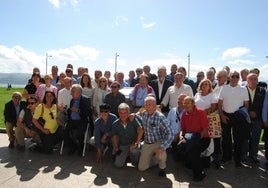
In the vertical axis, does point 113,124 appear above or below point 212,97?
below

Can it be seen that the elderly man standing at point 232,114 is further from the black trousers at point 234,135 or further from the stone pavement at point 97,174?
the stone pavement at point 97,174

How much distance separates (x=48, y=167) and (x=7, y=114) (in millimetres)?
2467

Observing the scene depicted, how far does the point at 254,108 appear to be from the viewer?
21.9 feet

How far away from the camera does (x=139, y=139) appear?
6426mm

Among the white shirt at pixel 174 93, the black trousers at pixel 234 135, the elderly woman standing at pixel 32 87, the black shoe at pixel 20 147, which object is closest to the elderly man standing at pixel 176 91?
the white shirt at pixel 174 93

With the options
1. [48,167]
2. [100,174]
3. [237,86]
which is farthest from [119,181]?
[237,86]

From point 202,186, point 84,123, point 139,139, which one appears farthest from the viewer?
point 84,123

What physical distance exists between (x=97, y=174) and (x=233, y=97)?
3338mm

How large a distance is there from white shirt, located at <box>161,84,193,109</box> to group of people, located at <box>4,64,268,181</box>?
0.08 feet

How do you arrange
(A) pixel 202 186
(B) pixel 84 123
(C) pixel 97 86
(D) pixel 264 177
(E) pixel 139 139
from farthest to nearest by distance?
(C) pixel 97 86 < (B) pixel 84 123 < (E) pixel 139 139 < (D) pixel 264 177 < (A) pixel 202 186

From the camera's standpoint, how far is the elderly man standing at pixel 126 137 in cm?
646

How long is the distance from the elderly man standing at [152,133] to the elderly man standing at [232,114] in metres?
1.39

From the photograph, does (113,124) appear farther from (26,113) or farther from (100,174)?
(26,113)

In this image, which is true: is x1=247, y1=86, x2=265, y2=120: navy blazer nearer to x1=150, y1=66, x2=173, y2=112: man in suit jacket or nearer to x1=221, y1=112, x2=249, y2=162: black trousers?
x1=221, y1=112, x2=249, y2=162: black trousers
